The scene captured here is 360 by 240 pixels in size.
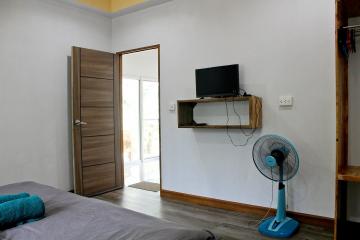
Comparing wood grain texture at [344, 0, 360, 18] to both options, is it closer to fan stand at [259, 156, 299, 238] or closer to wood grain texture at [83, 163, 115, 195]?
fan stand at [259, 156, 299, 238]

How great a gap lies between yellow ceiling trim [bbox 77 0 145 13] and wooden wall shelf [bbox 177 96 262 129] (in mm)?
1598

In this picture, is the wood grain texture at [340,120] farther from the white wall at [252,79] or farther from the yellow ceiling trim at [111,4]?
the yellow ceiling trim at [111,4]

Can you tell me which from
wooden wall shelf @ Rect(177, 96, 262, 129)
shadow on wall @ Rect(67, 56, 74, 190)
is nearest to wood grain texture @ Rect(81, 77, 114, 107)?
shadow on wall @ Rect(67, 56, 74, 190)

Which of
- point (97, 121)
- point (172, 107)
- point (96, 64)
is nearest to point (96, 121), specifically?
point (97, 121)

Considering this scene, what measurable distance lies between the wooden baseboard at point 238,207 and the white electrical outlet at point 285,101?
1129 mm

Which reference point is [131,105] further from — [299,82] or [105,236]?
[105,236]

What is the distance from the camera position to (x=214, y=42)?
348 cm

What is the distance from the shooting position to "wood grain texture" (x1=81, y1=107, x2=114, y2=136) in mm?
3957

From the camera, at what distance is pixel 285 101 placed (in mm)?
2992

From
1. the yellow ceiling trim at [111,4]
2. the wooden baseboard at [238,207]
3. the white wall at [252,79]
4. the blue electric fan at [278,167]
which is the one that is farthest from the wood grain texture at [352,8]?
the yellow ceiling trim at [111,4]

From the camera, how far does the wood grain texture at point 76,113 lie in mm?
3811

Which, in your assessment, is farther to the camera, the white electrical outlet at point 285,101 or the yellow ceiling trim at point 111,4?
the yellow ceiling trim at point 111,4

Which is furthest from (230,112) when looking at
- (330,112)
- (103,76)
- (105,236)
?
(105,236)

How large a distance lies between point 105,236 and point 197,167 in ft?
8.01
